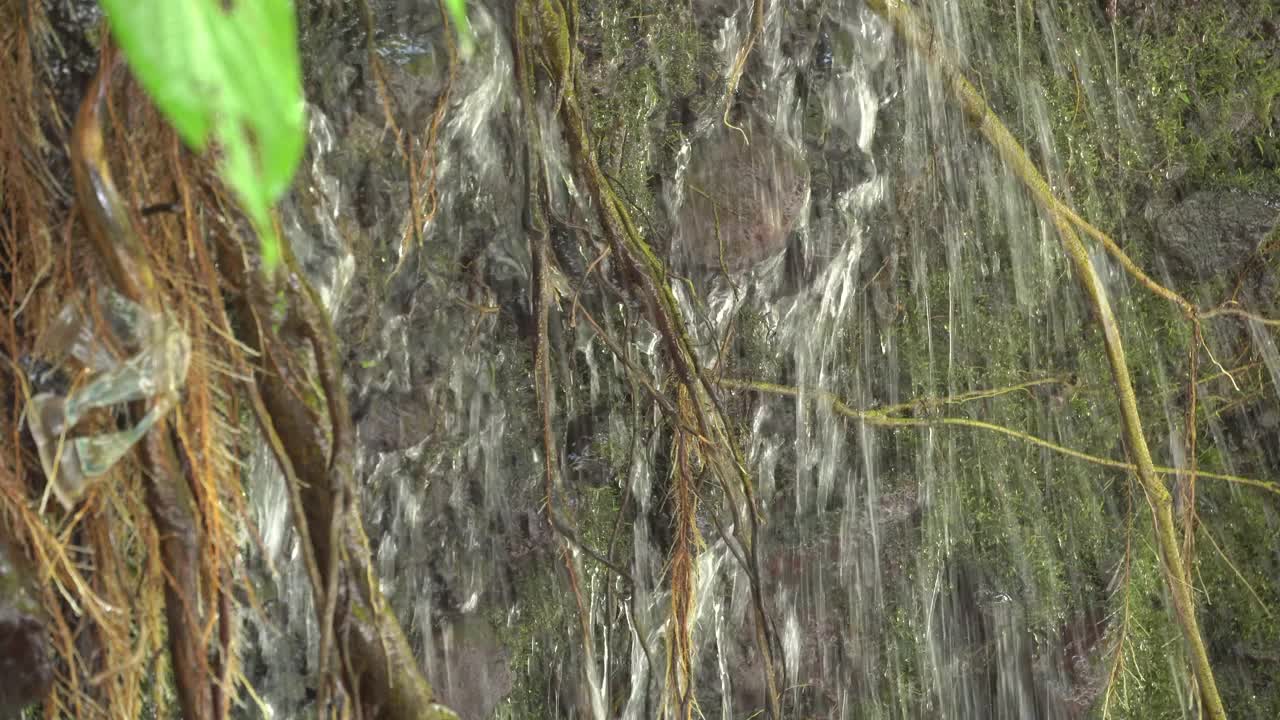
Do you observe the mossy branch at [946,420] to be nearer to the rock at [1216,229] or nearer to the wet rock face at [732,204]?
the wet rock face at [732,204]

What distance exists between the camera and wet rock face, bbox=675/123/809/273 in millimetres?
1888

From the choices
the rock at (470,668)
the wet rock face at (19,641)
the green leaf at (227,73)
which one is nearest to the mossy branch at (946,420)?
the rock at (470,668)

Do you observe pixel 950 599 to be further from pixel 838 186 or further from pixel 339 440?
pixel 339 440

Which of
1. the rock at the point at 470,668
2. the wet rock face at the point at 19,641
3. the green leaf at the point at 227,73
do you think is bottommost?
the rock at the point at 470,668

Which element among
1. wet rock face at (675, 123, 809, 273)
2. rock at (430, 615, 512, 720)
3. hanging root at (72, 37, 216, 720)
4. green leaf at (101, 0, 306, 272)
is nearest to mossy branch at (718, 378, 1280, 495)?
wet rock face at (675, 123, 809, 273)

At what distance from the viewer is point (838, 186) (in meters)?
2.05

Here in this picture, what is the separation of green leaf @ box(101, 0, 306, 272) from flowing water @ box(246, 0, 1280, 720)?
96cm

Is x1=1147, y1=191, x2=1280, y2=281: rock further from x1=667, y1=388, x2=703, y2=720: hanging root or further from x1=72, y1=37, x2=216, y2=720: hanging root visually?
x1=72, y1=37, x2=216, y2=720: hanging root

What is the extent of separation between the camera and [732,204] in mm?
1888

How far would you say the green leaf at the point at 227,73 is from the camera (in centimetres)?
39

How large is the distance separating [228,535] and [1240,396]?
2.02 metres

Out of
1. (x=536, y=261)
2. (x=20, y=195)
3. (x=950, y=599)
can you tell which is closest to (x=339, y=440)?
(x=20, y=195)

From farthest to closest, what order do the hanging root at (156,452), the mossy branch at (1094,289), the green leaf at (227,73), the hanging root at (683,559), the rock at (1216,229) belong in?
the rock at (1216,229) < the mossy branch at (1094,289) < the hanging root at (683,559) < the hanging root at (156,452) < the green leaf at (227,73)

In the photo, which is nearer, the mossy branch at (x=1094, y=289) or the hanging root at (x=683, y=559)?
the hanging root at (x=683, y=559)
